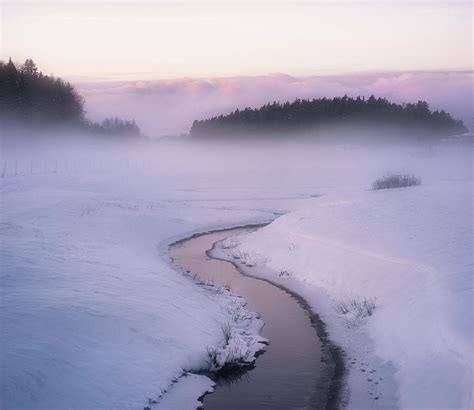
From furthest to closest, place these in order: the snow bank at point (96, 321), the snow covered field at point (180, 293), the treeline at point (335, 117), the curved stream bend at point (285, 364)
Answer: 1. the treeline at point (335, 117)
2. the curved stream bend at point (285, 364)
3. the snow covered field at point (180, 293)
4. the snow bank at point (96, 321)

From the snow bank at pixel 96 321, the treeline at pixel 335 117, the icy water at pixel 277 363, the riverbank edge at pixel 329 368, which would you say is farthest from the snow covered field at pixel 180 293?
the treeline at pixel 335 117

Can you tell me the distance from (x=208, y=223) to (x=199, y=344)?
26393 millimetres

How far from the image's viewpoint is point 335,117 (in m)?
108

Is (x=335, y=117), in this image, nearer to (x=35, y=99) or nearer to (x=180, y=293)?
(x=35, y=99)

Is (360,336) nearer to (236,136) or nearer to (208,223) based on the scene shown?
(208,223)

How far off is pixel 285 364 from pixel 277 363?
221 millimetres

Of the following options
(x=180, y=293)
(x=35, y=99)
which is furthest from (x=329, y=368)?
(x=35, y=99)

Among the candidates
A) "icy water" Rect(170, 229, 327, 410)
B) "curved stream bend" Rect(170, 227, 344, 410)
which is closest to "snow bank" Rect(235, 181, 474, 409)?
"curved stream bend" Rect(170, 227, 344, 410)

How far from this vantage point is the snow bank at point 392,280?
12.3m

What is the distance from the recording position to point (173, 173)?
79.6m

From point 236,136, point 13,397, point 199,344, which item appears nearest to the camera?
point 13,397

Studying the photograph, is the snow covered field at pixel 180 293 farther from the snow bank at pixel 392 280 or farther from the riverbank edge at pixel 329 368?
the riverbank edge at pixel 329 368

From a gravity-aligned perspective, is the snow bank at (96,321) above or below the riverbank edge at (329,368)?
above

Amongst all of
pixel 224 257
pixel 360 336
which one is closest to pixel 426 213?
pixel 224 257
